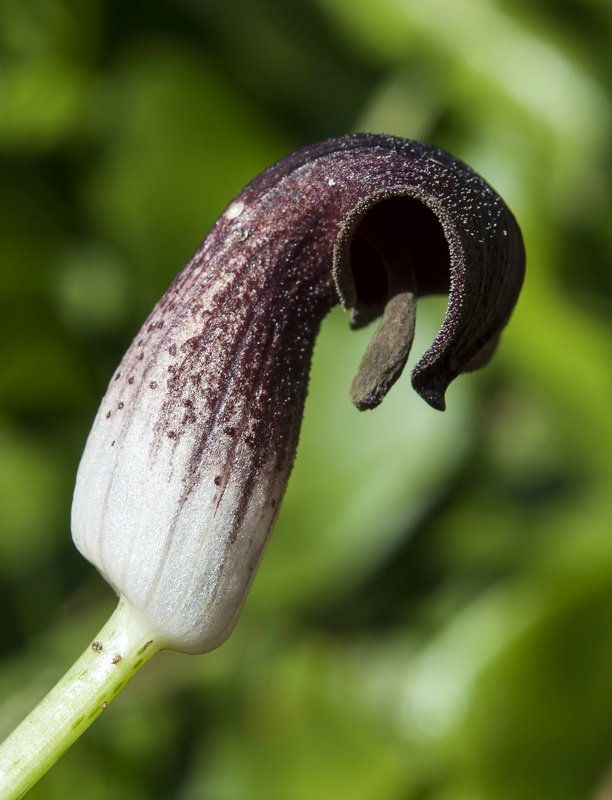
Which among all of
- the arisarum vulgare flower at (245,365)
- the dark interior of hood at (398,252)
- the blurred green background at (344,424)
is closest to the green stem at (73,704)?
the arisarum vulgare flower at (245,365)

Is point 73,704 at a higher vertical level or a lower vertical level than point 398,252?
lower

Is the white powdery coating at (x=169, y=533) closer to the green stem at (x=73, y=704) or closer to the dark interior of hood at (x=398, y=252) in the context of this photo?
the green stem at (x=73, y=704)

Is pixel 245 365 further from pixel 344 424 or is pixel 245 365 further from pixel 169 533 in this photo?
pixel 344 424

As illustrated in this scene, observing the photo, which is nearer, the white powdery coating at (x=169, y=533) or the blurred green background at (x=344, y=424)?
the white powdery coating at (x=169, y=533)

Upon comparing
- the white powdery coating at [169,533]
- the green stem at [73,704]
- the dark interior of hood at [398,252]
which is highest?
the dark interior of hood at [398,252]

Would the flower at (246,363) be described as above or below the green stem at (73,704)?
above

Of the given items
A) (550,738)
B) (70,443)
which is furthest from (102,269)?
(550,738)

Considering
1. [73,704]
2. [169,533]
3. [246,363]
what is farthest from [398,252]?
[73,704]
